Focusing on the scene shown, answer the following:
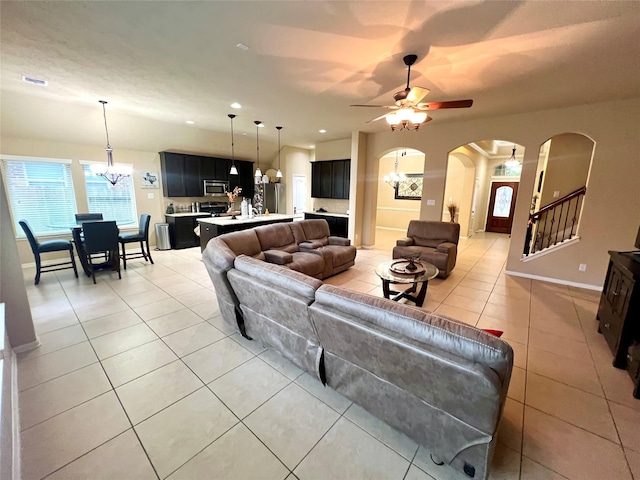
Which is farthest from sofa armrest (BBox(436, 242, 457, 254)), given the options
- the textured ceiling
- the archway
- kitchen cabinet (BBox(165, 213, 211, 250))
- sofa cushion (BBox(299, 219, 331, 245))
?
kitchen cabinet (BBox(165, 213, 211, 250))

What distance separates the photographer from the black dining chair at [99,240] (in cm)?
425

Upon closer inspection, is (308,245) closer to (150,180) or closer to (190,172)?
(190,172)

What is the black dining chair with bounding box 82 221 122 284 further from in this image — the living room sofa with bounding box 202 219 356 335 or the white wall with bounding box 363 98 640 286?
the white wall with bounding box 363 98 640 286

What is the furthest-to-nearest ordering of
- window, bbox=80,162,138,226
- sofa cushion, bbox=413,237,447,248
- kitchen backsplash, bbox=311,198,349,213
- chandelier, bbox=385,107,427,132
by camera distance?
kitchen backsplash, bbox=311,198,349,213, window, bbox=80,162,138,226, sofa cushion, bbox=413,237,447,248, chandelier, bbox=385,107,427,132

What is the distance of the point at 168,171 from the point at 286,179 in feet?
11.7

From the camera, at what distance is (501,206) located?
956 centimetres

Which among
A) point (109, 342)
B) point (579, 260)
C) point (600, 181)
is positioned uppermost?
point (600, 181)

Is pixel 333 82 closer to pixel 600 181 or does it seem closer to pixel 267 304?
pixel 267 304

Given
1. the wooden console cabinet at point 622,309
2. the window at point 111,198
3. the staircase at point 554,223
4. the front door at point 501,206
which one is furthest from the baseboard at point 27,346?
the front door at point 501,206

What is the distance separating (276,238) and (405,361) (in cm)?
351

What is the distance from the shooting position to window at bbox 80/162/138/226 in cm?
582

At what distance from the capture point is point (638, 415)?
183 centimetres

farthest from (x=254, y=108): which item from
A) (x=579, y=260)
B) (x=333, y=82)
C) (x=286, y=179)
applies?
(x=579, y=260)

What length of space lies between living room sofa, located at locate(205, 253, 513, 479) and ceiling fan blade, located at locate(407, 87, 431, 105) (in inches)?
85.9
